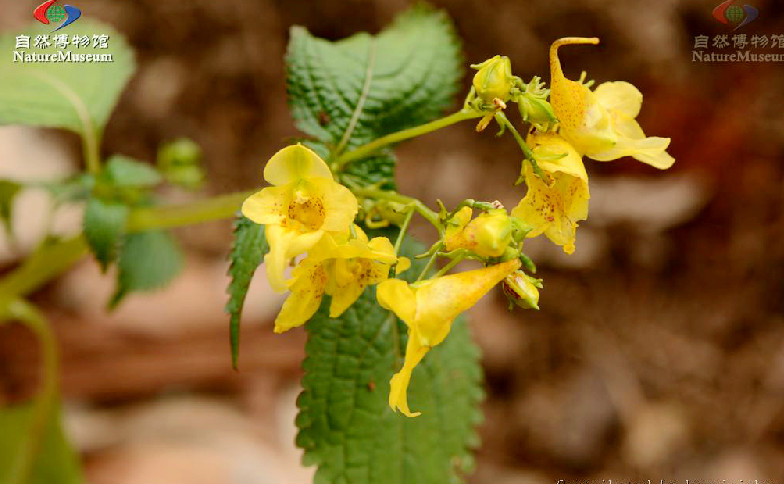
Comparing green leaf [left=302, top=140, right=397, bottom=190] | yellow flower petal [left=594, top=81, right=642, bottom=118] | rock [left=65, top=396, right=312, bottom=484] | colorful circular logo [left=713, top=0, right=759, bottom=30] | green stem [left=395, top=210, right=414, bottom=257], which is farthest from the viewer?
colorful circular logo [left=713, top=0, right=759, bottom=30]

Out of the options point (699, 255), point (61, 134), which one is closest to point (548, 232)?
point (699, 255)

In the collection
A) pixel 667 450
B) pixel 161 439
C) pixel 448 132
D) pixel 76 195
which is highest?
pixel 76 195

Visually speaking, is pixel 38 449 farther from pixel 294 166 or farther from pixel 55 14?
pixel 294 166

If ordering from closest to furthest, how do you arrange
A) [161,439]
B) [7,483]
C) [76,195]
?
[76,195], [7,483], [161,439]

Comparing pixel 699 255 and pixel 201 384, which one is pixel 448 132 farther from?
pixel 201 384

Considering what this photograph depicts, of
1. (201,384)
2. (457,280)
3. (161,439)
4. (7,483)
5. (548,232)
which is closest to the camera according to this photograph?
(457,280)

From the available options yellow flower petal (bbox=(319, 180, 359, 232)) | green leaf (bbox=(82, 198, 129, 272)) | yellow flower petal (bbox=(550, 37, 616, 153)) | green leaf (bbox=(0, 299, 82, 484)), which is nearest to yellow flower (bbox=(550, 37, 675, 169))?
yellow flower petal (bbox=(550, 37, 616, 153))

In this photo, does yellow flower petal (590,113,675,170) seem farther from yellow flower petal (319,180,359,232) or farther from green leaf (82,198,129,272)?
green leaf (82,198,129,272)
